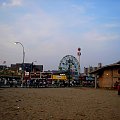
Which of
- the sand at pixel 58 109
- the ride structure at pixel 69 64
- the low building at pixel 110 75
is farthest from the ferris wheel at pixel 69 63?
the sand at pixel 58 109

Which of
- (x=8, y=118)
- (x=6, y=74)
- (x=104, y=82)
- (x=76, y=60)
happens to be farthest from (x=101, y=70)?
(x=6, y=74)

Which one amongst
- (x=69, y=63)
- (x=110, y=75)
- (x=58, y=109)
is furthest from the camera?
(x=69, y=63)

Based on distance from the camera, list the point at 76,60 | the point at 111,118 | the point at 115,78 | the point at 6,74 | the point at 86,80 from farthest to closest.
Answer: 1. the point at 6,74
2. the point at 86,80
3. the point at 76,60
4. the point at 115,78
5. the point at 111,118

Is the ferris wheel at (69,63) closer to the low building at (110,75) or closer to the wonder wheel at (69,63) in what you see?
the wonder wheel at (69,63)

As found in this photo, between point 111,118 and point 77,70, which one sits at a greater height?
point 77,70

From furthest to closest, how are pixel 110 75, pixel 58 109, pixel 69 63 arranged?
pixel 69 63 → pixel 110 75 → pixel 58 109

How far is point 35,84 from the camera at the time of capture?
218 ft

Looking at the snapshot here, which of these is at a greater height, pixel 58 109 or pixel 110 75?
pixel 110 75

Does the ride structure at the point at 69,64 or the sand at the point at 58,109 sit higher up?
the ride structure at the point at 69,64

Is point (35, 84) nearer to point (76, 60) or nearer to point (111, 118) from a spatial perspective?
point (76, 60)

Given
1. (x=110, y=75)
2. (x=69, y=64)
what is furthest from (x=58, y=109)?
(x=69, y=64)

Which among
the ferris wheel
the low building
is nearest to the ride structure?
the ferris wheel

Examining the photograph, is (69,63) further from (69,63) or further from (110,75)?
(110,75)

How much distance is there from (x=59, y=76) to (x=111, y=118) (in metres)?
77.8
